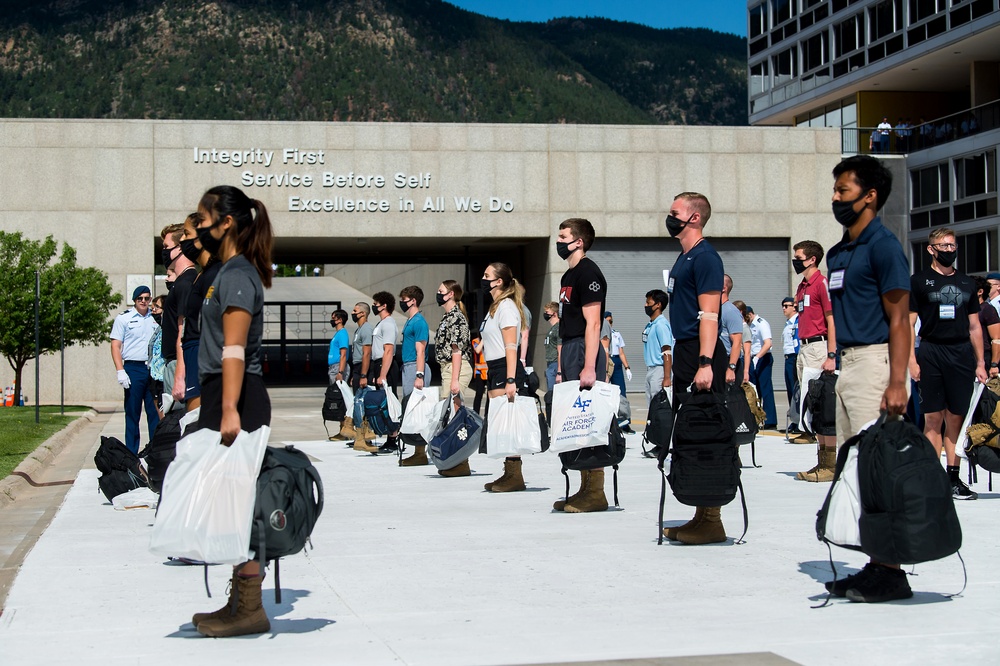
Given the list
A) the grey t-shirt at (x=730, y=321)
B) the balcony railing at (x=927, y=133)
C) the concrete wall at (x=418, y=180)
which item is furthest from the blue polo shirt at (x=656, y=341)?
the balcony railing at (x=927, y=133)

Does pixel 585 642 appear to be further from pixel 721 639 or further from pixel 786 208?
pixel 786 208

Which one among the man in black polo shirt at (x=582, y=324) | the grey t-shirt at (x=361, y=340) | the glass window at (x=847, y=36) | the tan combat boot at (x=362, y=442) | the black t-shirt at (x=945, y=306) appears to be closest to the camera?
the man in black polo shirt at (x=582, y=324)

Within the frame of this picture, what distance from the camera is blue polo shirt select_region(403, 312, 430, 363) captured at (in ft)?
42.5

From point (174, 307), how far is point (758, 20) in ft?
183

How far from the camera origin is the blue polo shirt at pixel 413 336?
13.0 metres

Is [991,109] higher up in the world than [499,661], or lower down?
higher up

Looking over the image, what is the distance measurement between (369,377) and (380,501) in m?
5.19

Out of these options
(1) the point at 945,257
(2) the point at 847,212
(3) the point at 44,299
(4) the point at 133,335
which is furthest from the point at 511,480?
(3) the point at 44,299

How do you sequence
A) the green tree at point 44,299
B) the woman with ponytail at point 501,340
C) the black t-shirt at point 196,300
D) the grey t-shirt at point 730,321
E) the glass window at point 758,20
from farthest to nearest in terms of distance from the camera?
the glass window at point 758,20, the green tree at point 44,299, the grey t-shirt at point 730,321, the woman with ponytail at point 501,340, the black t-shirt at point 196,300

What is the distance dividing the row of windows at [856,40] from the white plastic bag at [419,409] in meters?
32.9

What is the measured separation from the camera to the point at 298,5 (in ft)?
583

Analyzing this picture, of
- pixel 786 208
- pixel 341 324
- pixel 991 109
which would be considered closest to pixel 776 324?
pixel 786 208

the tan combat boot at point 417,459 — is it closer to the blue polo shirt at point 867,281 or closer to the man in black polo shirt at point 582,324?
the man in black polo shirt at point 582,324

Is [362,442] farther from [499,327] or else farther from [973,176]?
[973,176]
